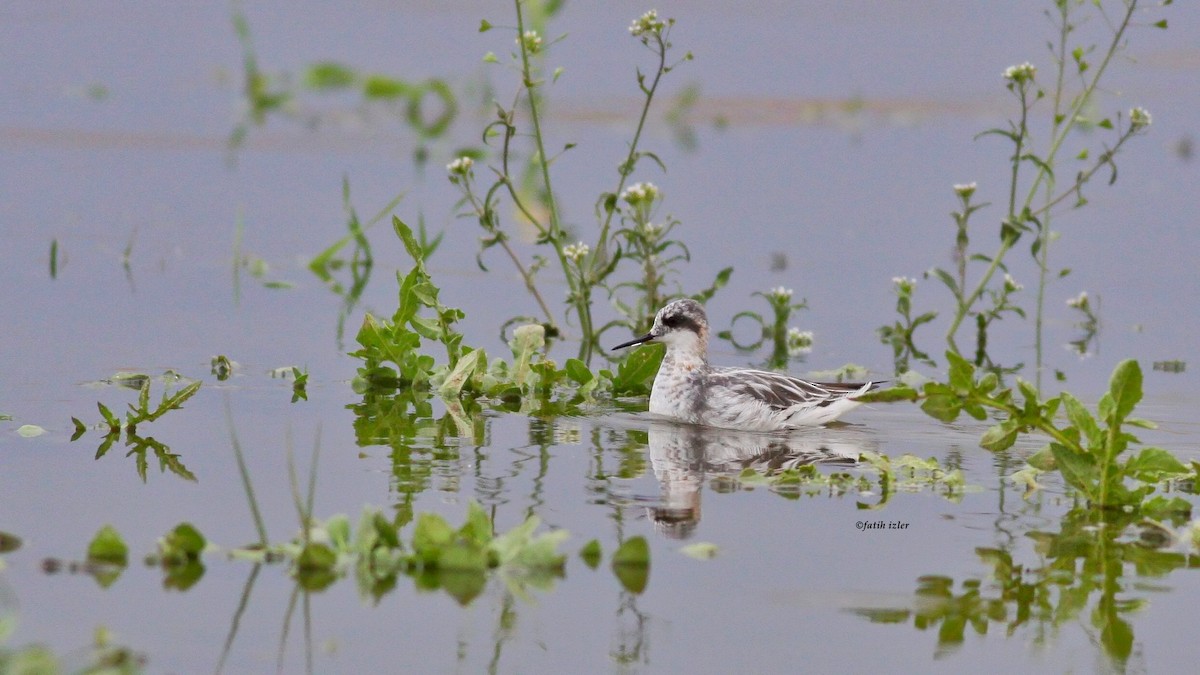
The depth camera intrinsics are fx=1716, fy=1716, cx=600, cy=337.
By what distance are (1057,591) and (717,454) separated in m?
2.74

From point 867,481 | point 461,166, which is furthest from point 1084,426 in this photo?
point 461,166

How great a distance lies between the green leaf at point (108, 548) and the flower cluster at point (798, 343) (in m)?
6.41

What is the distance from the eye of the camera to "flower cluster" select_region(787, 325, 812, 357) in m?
11.7

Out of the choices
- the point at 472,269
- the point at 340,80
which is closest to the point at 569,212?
the point at 472,269

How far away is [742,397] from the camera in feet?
31.3

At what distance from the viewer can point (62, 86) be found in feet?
70.1

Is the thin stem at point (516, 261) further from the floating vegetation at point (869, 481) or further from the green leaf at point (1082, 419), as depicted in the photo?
the green leaf at point (1082, 419)

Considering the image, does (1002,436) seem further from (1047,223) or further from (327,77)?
(1047,223)

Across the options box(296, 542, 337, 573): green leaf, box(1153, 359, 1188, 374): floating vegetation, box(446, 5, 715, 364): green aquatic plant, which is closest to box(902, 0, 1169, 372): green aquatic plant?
box(1153, 359, 1188, 374): floating vegetation

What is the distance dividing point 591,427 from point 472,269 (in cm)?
506

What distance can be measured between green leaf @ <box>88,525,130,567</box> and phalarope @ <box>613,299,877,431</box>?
4.13 meters

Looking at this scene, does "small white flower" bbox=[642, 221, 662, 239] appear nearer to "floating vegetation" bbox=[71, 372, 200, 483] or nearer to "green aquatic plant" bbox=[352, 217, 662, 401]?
"green aquatic plant" bbox=[352, 217, 662, 401]

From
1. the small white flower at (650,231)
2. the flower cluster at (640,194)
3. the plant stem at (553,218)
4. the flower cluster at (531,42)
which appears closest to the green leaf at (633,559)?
the plant stem at (553,218)

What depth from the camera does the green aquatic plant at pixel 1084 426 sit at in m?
6.91
